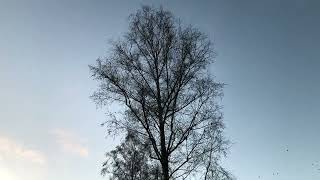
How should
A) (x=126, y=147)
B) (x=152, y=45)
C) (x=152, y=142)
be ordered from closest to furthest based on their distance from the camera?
(x=152, y=142) < (x=152, y=45) < (x=126, y=147)

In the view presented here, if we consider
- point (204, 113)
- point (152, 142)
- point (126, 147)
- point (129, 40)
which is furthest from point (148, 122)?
point (126, 147)

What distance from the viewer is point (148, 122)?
98.5 ft

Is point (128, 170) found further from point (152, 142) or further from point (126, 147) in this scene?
point (152, 142)

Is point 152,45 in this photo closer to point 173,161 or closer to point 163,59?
point 163,59

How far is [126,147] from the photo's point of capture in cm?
4688

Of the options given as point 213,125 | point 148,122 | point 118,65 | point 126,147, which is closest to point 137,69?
point 118,65

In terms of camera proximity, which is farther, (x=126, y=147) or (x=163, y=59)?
(x=126, y=147)

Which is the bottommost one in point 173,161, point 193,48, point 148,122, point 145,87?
point 173,161

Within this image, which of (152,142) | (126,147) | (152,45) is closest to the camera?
(152,142)

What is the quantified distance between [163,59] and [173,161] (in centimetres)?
574

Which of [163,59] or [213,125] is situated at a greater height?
[163,59]

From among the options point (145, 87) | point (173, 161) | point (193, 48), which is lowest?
point (173, 161)

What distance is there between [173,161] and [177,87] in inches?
160

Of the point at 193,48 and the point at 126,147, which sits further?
the point at 126,147
